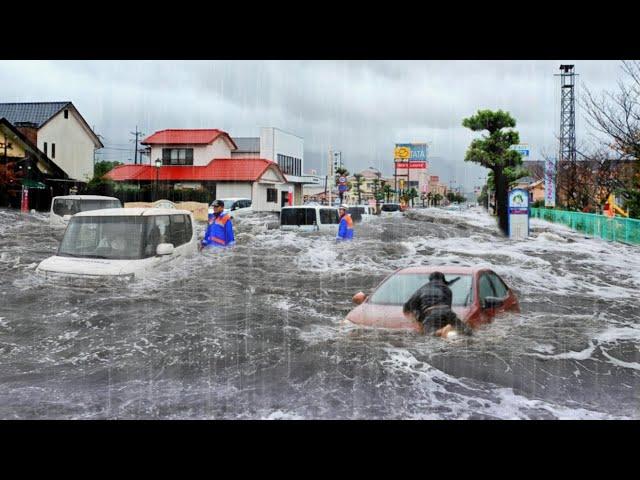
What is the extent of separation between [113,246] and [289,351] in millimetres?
3461

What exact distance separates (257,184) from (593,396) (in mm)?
19738

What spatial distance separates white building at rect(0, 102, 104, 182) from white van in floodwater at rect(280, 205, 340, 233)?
28.2ft

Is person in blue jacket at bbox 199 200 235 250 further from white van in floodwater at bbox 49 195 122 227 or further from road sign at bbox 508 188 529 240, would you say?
road sign at bbox 508 188 529 240

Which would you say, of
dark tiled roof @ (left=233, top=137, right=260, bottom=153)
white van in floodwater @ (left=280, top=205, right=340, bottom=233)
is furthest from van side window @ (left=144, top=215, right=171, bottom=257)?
dark tiled roof @ (left=233, top=137, right=260, bottom=153)

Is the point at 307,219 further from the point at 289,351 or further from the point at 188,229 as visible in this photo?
the point at 289,351

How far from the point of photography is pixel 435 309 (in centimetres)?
600

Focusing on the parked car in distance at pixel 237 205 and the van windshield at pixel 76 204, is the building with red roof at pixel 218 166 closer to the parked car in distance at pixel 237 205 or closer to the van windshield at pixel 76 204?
the parked car in distance at pixel 237 205

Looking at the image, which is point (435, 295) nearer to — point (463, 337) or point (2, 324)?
point (463, 337)

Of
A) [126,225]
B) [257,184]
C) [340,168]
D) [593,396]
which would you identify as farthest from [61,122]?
[340,168]

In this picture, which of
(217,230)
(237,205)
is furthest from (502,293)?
(237,205)

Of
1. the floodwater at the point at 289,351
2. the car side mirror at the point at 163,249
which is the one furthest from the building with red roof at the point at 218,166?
the car side mirror at the point at 163,249

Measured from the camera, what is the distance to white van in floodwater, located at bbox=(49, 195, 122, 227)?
46.0 feet

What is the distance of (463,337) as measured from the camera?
20.5ft

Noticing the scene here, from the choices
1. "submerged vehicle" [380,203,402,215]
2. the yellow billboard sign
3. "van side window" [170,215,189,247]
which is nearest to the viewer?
"van side window" [170,215,189,247]
